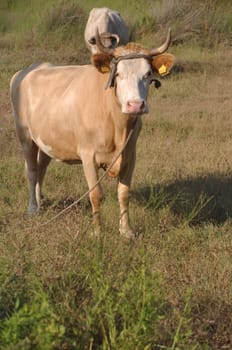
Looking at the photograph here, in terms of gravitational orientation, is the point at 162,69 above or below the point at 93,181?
above

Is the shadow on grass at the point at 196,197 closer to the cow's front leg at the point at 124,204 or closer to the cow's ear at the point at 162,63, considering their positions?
the cow's front leg at the point at 124,204

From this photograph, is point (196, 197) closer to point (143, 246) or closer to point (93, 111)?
point (93, 111)

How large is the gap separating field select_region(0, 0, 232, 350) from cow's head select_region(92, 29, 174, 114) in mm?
725

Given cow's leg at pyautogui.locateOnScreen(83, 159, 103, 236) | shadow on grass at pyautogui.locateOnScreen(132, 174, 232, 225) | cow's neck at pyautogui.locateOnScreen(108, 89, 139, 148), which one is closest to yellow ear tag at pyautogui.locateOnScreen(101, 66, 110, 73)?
cow's neck at pyautogui.locateOnScreen(108, 89, 139, 148)

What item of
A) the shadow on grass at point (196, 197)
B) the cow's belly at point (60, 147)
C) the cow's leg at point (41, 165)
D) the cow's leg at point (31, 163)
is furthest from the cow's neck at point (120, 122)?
the cow's leg at point (41, 165)

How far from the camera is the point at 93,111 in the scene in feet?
20.9

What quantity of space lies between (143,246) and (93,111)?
2.19 metres

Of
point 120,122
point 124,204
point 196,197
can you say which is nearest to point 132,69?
point 120,122

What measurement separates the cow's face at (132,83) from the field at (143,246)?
70 cm

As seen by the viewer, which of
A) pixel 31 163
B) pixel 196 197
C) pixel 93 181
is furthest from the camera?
pixel 31 163

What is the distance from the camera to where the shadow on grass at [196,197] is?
689 centimetres

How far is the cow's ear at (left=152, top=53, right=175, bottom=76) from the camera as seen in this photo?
604cm

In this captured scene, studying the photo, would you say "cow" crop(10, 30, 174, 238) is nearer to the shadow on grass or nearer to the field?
the field

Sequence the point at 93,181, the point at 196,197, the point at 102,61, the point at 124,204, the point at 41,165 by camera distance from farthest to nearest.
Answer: the point at 41,165 → the point at 196,197 → the point at 124,204 → the point at 93,181 → the point at 102,61
